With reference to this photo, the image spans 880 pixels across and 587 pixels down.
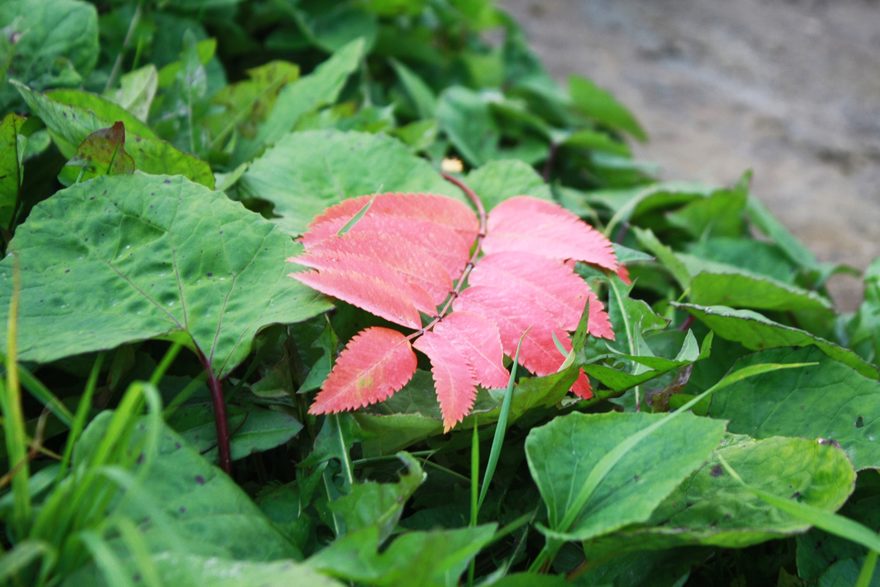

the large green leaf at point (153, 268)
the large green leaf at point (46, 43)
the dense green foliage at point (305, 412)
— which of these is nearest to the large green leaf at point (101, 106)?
Answer: the dense green foliage at point (305, 412)

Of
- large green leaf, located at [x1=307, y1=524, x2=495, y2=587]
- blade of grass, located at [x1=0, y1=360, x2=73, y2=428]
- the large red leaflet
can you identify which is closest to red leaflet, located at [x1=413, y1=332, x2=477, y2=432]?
the large red leaflet

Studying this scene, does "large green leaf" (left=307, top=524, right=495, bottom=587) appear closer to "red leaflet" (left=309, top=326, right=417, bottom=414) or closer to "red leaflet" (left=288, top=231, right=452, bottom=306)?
"red leaflet" (left=309, top=326, right=417, bottom=414)

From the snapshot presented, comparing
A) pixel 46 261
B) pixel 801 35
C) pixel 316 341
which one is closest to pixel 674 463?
pixel 316 341

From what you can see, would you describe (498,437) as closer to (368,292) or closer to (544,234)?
(368,292)

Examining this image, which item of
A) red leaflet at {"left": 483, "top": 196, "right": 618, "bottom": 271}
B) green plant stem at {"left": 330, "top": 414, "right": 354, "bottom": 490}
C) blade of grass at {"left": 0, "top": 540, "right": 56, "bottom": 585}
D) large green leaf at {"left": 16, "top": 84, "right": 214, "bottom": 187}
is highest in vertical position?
large green leaf at {"left": 16, "top": 84, "right": 214, "bottom": 187}

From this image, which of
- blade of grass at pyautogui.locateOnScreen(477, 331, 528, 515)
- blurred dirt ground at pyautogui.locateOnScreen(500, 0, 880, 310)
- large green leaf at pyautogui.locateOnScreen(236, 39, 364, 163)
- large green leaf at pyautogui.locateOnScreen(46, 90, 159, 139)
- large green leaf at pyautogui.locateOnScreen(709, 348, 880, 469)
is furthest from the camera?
blurred dirt ground at pyautogui.locateOnScreen(500, 0, 880, 310)

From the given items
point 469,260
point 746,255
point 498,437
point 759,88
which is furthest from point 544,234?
point 759,88
